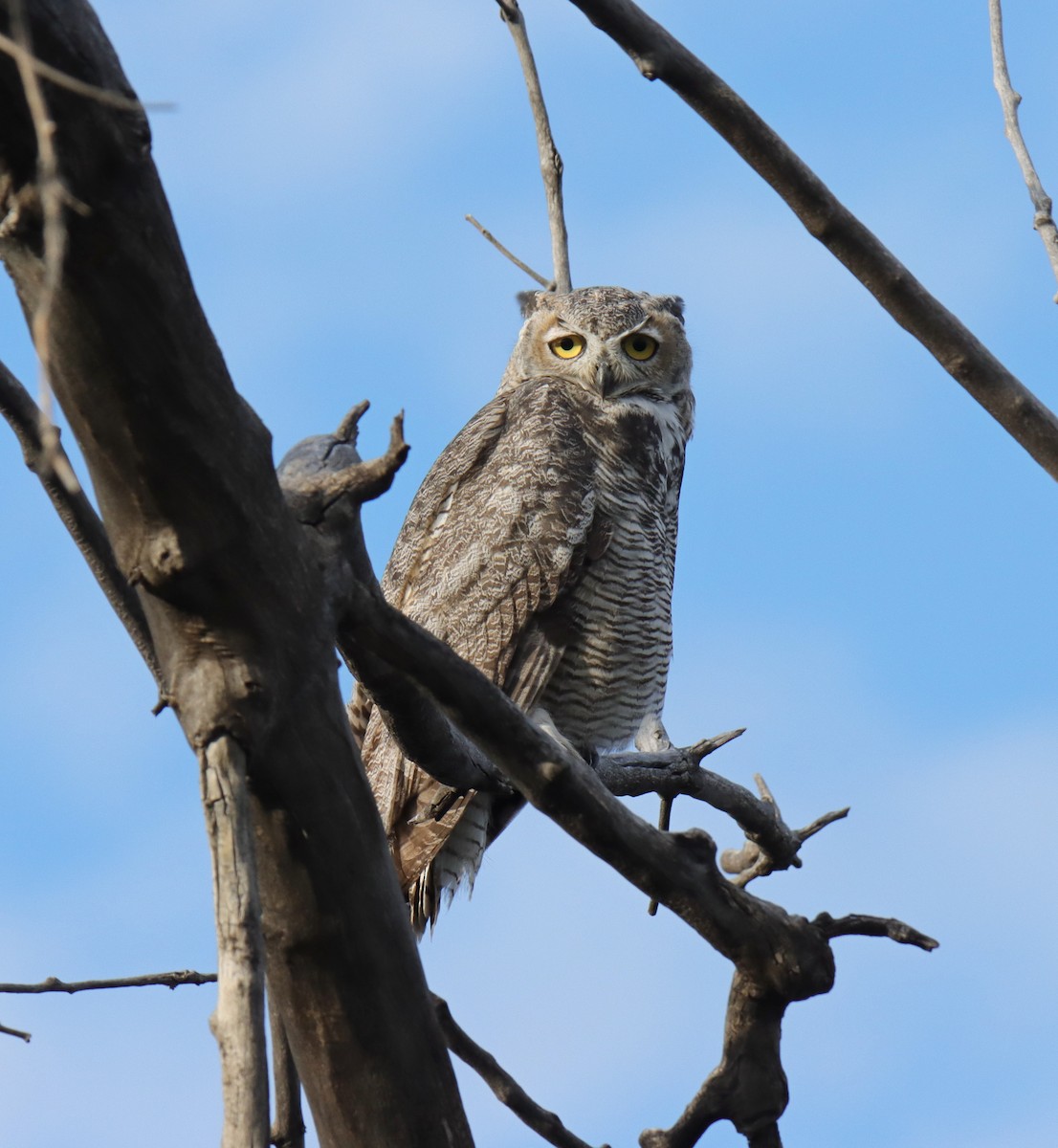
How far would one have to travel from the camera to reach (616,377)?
589cm

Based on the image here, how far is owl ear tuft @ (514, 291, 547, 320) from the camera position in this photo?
6.27 meters

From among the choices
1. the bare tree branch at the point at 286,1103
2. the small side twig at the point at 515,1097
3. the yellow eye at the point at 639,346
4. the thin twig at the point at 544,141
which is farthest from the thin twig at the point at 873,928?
the yellow eye at the point at 639,346

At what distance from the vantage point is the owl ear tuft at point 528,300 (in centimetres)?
627

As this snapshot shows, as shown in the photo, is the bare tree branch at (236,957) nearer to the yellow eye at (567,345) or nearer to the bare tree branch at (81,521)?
the bare tree branch at (81,521)

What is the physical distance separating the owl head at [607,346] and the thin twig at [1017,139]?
2829mm

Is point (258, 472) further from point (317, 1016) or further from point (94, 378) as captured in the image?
point (317, 1016)

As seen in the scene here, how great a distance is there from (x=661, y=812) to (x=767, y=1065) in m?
1.92

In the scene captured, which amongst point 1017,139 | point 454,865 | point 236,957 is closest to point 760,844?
point 454,865

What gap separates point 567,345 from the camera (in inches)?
238

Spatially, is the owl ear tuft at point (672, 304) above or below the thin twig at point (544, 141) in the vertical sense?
above

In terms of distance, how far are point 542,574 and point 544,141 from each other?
146 centimetres

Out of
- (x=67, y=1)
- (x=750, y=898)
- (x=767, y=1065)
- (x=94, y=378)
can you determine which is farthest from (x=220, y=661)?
(x=767, y=1065)

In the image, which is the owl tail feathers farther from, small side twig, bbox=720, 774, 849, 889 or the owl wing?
small side twig, bbox=720, 774, 849, 889

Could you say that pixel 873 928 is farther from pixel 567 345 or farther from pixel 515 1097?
pixel 567 345
